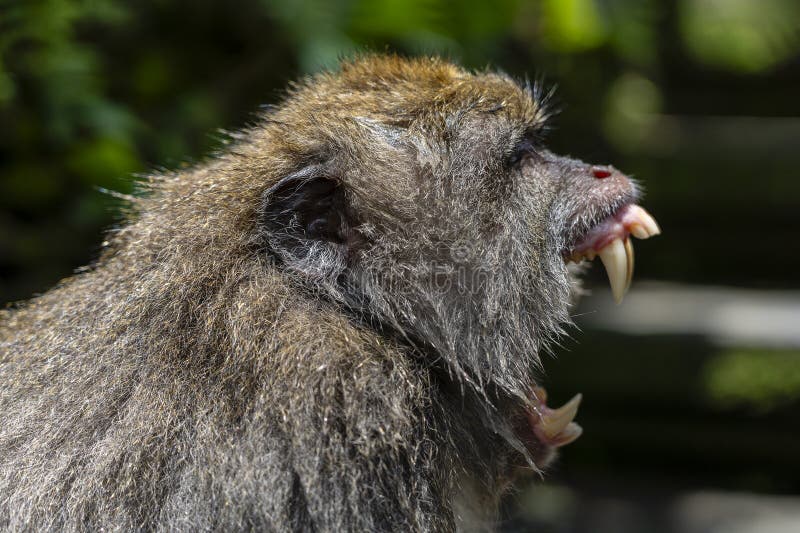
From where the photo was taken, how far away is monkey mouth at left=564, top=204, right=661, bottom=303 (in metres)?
1.96

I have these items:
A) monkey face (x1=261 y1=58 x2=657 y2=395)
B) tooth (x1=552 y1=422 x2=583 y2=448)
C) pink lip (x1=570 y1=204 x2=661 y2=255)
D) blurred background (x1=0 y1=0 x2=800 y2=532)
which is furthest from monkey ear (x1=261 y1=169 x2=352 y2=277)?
blurred background (x1=0 y1=0 x2=800 y2=532)

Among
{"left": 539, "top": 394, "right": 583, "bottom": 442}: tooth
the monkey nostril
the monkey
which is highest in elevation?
the monkey nostril

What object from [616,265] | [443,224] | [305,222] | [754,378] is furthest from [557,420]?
[754,378]

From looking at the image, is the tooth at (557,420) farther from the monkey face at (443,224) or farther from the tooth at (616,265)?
the tooth at (616,265)

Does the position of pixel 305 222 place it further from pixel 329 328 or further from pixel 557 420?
pixel 557 420

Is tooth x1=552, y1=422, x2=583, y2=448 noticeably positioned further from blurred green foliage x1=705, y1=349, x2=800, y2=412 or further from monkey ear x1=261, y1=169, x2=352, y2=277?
blurred green foliage x1=705, y1=349, x2=800, y2=412

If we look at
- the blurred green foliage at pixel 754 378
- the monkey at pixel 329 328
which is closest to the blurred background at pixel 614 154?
the blurred green foliage at pixel 754 378

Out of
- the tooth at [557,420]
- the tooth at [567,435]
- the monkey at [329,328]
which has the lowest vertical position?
the tooth at [567,435]

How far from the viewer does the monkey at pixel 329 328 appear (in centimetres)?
166

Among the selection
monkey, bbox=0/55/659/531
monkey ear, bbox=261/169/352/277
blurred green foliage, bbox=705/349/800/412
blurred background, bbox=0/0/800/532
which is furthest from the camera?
blurred green foliage, bbox=705/349/800/412

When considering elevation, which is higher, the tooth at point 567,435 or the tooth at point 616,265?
the tooth at point 616,265

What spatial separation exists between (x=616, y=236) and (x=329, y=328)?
65 centimetres

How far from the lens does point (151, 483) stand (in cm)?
165

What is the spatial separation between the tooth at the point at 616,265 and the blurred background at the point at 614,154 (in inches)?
57.8
